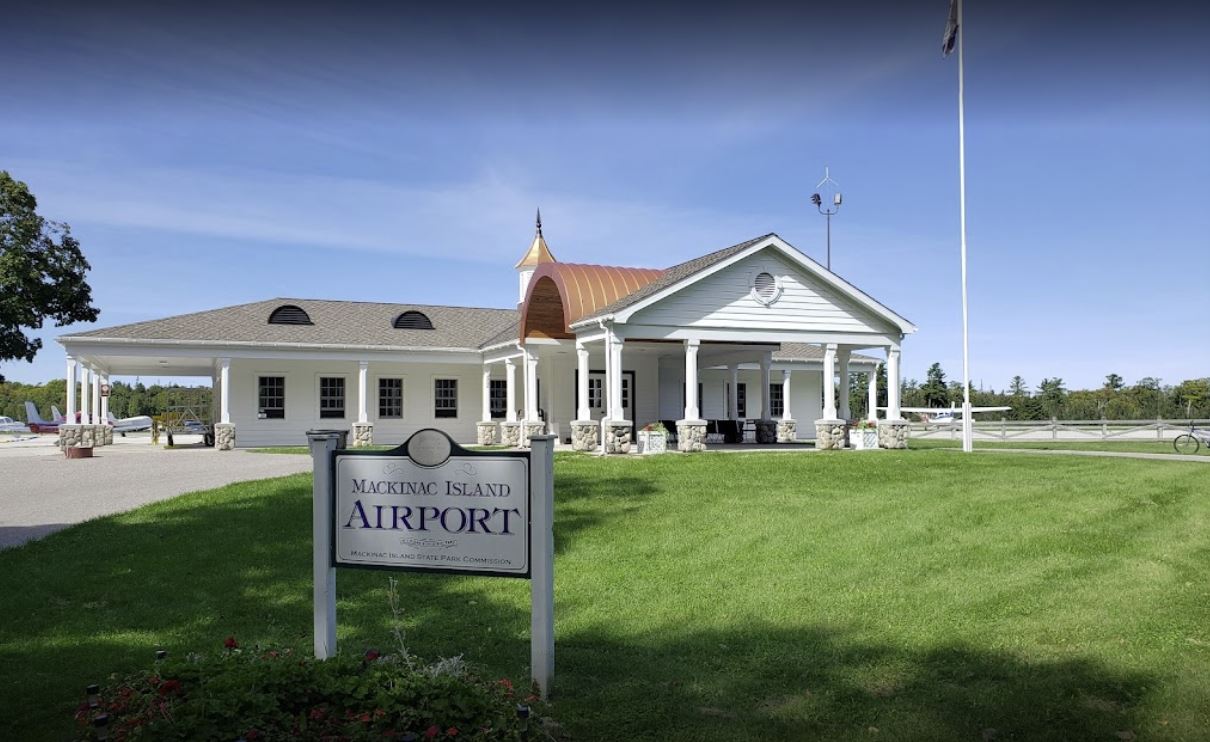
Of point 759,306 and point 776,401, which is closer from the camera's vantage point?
point 759,306

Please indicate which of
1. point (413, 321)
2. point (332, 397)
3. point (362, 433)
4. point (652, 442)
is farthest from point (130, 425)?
point (652, 442)

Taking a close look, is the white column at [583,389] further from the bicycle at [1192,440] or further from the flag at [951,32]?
the bicycle at [1192,440]

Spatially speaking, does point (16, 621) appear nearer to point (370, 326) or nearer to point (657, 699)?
point (657, 699)

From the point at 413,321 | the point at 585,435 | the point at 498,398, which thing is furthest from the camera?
the point at 413,321

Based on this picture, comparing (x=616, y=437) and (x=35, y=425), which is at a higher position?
(x=616, y=437)

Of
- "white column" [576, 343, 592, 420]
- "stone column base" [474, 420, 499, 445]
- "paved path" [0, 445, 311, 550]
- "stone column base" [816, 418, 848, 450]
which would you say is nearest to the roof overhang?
"white column" [576, 343, 592, 420]

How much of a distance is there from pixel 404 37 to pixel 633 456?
514 inches

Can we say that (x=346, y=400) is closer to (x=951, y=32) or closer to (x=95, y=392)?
(x=95, y=392)

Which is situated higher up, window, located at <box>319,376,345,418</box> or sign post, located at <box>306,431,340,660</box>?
window, located at <box>319,376,345,418</box>

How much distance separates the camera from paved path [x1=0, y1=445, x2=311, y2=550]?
11898 mm

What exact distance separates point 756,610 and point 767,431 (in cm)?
1977

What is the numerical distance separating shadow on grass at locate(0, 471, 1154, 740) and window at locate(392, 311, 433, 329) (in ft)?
74.9

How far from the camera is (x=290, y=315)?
29.8 meters

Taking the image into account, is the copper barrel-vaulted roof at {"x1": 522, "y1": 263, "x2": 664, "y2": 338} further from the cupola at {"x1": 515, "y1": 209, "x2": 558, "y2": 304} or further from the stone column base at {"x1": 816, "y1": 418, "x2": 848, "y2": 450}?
the cupola at {"x1": 515, "y1": 209, "x2": 558, "y2": 304}
